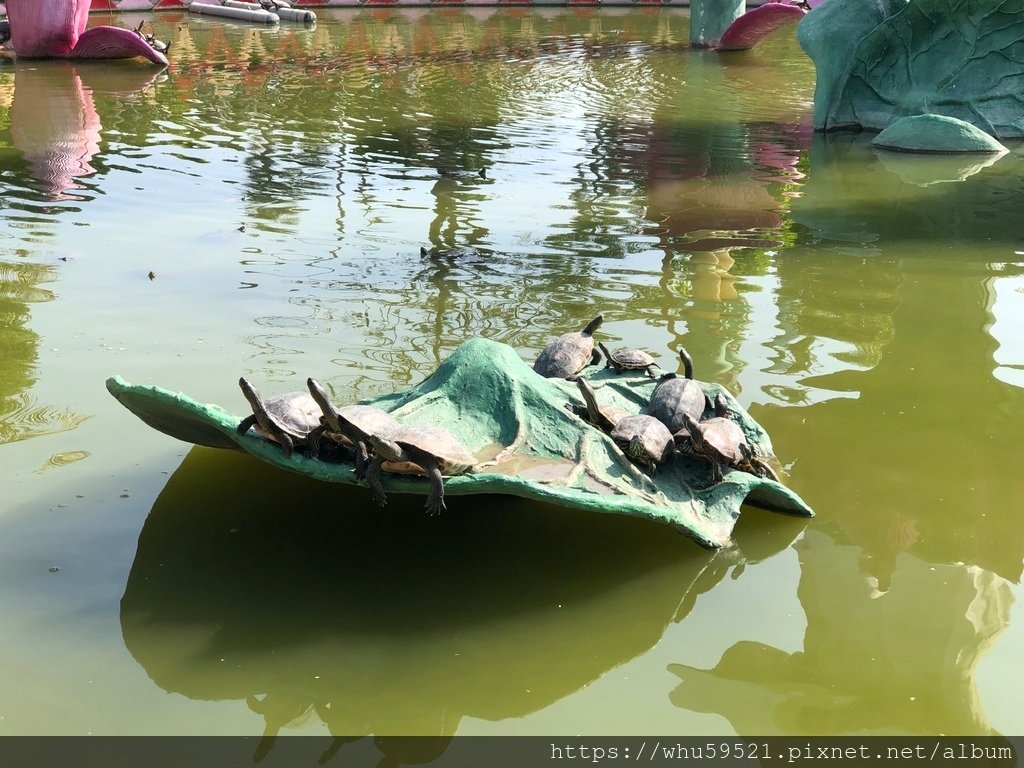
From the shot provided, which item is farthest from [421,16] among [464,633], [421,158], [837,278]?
[464,633]

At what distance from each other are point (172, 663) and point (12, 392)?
8.18 feet

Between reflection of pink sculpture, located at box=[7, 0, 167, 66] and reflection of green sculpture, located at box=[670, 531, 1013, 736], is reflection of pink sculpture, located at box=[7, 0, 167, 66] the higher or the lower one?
the higher one

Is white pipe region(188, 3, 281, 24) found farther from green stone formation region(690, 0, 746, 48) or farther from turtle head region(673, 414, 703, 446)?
turtle head region(673, 414, 703, 446)

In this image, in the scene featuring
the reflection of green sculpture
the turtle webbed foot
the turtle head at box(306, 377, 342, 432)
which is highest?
the turtle head at box(306, 377, 342, 432)

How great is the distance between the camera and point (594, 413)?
14.4ft

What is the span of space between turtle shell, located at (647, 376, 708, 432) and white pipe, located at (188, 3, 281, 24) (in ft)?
67.9

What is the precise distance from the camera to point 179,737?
126 inches

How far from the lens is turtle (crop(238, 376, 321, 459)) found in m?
3.85

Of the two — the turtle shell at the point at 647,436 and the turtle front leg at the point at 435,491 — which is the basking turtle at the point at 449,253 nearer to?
the turtle shell at the point at 647,436

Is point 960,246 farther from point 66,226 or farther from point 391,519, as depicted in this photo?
point 66,226

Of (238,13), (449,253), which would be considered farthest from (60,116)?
(238,13)

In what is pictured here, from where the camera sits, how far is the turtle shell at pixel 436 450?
376 centimetres

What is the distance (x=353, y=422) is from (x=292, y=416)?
1.04 feet

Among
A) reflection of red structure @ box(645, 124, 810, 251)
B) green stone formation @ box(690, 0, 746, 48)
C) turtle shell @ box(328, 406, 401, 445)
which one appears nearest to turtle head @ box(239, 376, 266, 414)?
turtle shell @ box(328, 406, 401, 445)
